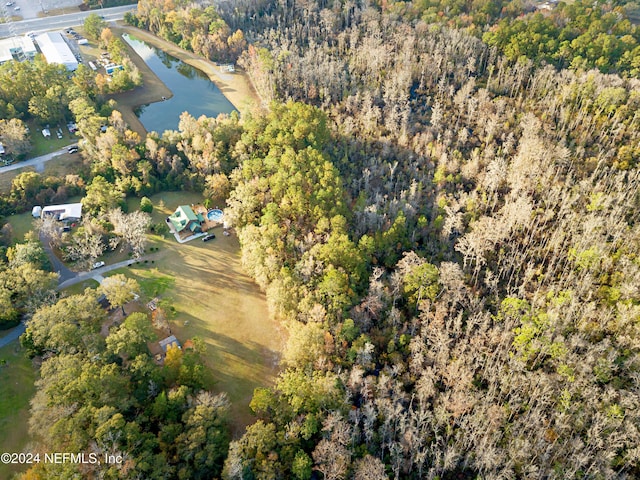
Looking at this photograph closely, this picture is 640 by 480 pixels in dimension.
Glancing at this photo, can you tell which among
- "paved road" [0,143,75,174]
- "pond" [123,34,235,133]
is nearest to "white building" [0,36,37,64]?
"pond" [123,34,235,133]

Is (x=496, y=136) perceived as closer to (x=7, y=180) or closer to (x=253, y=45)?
(x=253, y=45)

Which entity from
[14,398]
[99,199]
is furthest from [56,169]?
[14,398]

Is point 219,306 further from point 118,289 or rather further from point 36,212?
point 36,212

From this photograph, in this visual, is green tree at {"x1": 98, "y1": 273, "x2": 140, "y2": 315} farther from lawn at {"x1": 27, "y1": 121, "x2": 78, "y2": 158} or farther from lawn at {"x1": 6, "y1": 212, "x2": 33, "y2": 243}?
lawn at {"x1": 27, "y1": 121, "x2": 78, "y2": 158}

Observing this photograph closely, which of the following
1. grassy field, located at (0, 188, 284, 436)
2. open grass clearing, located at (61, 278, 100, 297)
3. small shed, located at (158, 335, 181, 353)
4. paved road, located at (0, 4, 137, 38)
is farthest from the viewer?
paved road, located at (0, 4, 137, 38)

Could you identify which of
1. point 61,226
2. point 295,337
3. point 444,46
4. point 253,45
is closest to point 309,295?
point 295,337

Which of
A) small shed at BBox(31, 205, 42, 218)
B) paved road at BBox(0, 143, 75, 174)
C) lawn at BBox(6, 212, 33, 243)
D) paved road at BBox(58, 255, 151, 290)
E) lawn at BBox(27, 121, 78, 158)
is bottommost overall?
paved road at BBox(58, 255, 151, 290)
